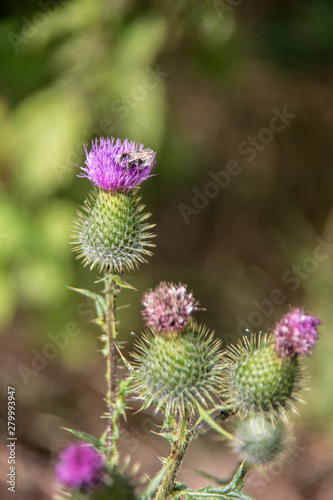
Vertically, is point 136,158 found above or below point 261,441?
above

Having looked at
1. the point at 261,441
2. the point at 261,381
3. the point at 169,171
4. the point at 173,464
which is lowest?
the point at 173,464

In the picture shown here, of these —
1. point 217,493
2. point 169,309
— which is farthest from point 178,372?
point 217,493

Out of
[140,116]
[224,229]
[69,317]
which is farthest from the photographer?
[224,229]

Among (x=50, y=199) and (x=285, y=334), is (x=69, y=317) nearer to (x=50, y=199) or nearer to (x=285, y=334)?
(x=50, y=199)

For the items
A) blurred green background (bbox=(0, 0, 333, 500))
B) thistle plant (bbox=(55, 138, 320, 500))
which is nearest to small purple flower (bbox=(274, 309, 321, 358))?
thistle plant (bbox=(55, 138, 320, 500))

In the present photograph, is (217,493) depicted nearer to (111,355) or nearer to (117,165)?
(111,355)

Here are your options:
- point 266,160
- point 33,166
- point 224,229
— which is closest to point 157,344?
point 33,166

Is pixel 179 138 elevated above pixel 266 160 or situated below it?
below
